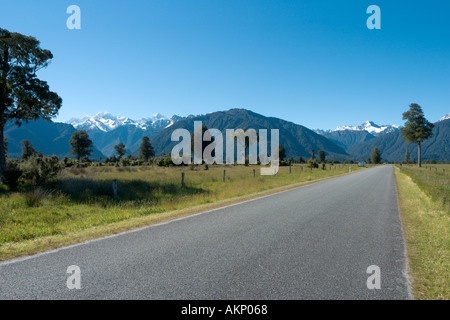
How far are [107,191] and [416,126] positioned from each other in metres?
67.1

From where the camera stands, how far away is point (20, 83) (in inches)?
674

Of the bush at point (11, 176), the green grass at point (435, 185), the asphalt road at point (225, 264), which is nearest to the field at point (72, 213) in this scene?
the bush at point (11, 176)

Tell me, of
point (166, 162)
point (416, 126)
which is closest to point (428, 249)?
point (166, 162)

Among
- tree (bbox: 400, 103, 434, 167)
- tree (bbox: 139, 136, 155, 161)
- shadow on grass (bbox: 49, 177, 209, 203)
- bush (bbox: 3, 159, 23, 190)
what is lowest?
A: shadow on grass (bbox: 49, 177, 209, 203)

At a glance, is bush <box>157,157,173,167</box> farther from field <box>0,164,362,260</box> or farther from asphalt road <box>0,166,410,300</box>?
asphalt road <box>0,166,410,300</box>

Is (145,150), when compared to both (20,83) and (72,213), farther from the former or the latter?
(72,213)

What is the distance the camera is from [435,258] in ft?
15.5

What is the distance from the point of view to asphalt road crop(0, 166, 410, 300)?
3.33 metres

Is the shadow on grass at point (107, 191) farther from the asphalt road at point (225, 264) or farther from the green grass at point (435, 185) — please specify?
the green grass at point (435, 185)

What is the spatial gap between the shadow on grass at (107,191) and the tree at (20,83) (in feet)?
19.6

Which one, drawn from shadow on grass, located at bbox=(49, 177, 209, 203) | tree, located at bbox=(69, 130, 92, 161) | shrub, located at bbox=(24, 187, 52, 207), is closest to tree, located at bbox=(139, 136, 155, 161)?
tree, located at bbox=(69, 130, 92, 161)

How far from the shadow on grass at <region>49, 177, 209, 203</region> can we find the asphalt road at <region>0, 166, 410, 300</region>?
702 cm
